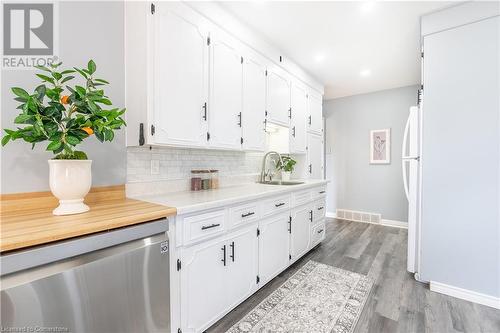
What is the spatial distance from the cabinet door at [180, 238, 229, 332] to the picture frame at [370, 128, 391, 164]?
3.93 metres

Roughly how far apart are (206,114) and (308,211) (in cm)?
174

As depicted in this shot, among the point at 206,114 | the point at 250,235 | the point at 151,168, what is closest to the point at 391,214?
the point at 250,235

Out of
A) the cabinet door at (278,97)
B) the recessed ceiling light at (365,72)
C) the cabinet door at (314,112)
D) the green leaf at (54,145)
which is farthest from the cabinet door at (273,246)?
the recessed ceiling light at (365,72)

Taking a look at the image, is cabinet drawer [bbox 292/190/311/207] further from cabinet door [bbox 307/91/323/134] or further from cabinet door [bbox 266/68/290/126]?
cabinet door [bbox 307/91/323/134]

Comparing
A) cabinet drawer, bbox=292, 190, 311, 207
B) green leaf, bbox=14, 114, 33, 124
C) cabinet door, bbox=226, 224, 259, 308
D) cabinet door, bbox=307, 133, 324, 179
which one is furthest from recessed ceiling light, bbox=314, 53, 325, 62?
green leaf, bbox=14, 114, 33, 124

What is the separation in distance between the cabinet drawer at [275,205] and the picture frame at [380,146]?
2.96 m

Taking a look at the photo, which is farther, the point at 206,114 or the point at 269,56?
the point at 269,56

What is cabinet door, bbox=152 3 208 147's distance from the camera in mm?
1595

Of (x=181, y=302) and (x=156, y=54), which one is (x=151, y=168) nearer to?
(x=156, y=54)

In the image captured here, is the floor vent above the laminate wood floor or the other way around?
above

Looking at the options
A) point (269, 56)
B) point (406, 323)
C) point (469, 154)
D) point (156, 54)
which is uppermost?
point (269, 56)

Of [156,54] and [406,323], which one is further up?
[156,54]

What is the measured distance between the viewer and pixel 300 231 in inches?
104

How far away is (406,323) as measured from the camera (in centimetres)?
→ 170
